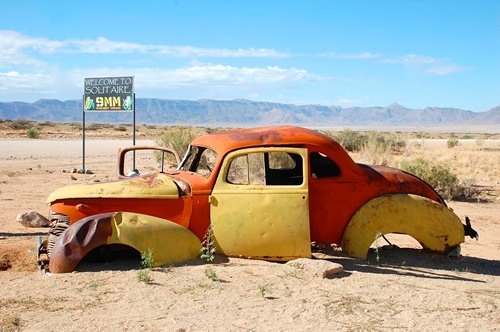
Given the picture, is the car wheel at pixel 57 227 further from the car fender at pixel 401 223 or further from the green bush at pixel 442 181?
the green bush at pixel 442 181

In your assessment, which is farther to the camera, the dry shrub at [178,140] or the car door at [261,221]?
the dry shrub at [178,140]

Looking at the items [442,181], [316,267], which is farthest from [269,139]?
[442,181]

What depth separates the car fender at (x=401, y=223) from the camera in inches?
255

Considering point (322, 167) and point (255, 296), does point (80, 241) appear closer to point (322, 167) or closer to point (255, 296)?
point (255, 296)

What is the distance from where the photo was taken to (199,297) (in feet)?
16.7

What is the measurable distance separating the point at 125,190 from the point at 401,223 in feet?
10.0

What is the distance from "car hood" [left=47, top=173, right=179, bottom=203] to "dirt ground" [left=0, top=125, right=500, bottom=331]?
72cm

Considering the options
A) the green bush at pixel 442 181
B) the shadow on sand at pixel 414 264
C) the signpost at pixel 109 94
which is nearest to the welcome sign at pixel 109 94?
the signpost at pixel 109 94

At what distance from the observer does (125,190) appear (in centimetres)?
612

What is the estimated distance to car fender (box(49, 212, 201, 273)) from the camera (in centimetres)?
566

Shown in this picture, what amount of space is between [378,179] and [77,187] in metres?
3.28

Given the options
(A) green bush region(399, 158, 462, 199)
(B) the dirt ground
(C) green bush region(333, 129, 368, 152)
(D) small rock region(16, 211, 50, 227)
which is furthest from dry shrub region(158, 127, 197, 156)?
(B) the dirt ground

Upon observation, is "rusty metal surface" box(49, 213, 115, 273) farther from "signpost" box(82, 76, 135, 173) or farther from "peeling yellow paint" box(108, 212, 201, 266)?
"signpost" box(82, 76, 135, 173)

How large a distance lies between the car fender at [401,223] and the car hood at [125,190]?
6.61 ft
